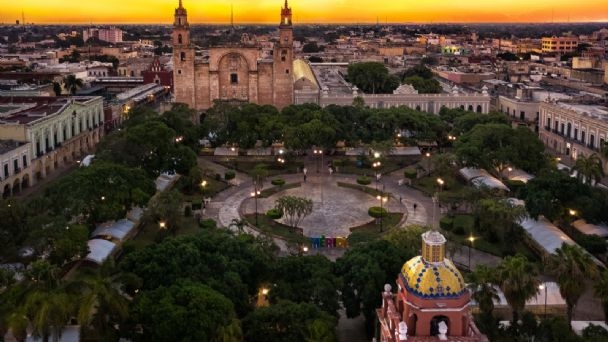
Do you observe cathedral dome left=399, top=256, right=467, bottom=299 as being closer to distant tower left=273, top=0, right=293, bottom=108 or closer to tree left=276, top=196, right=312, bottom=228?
tree left=276, top=196, right=312, bottom=228

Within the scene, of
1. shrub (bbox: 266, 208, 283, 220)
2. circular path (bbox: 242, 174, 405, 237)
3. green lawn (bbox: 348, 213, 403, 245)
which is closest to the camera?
green lawn (bbox: 348, 213, 403, 245)

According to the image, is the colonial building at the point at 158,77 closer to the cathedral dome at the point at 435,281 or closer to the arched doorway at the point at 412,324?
the cathedral dome at the point at 435,281

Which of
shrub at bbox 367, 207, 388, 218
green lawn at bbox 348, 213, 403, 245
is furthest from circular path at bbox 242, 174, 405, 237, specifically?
green lawn at bbox 348, 213, 403, 245

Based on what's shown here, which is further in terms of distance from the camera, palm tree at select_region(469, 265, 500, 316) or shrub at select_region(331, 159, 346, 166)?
shrub at select_region(331, 159, 346, 166)

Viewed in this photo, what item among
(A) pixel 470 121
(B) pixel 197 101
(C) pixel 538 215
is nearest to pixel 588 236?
(C) pixel 538 215

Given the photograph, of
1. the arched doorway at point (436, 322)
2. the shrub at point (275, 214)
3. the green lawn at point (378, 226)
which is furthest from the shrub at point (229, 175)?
the arched doorway at point (436, 322)

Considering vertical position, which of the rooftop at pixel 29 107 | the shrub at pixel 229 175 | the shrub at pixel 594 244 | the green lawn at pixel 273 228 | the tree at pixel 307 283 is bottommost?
the green lawn at pixel 273 228
